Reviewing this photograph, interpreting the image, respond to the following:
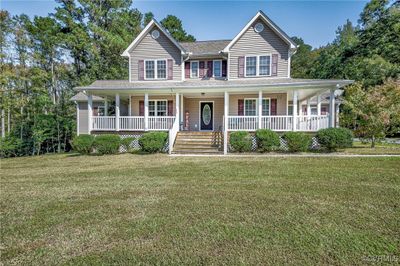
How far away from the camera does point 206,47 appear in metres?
16.4

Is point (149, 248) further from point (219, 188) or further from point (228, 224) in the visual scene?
point (219, 188)

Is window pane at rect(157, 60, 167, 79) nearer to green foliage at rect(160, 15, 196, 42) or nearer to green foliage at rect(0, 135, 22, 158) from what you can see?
green foliage at rect(0, 135, 22, 158)

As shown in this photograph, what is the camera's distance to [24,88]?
2075cm

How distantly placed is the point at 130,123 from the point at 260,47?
384 inches

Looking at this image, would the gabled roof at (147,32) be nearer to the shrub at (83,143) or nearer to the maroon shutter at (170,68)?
the maroon shutter at (170,68)

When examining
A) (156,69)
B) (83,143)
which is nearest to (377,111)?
(156,69)

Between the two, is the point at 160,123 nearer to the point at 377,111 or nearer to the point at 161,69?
the point at 161,69

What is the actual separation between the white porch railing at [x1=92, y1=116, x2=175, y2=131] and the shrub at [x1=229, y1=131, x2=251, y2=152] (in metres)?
4.23

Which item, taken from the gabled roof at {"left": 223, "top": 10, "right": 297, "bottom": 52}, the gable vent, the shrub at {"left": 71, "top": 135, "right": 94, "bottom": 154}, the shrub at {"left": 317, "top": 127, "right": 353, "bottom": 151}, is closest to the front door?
the gable vent

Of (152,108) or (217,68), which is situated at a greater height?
(217,68)

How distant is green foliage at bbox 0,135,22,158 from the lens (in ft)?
55.8

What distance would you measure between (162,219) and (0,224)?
2.79 m

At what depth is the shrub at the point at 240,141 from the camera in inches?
452

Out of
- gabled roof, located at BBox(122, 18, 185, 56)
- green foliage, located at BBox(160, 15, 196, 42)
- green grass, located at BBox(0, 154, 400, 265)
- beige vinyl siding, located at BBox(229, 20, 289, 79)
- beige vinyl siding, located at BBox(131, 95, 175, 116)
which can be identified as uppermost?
green foliage, located at BBox(160, 15, 196, 42)
